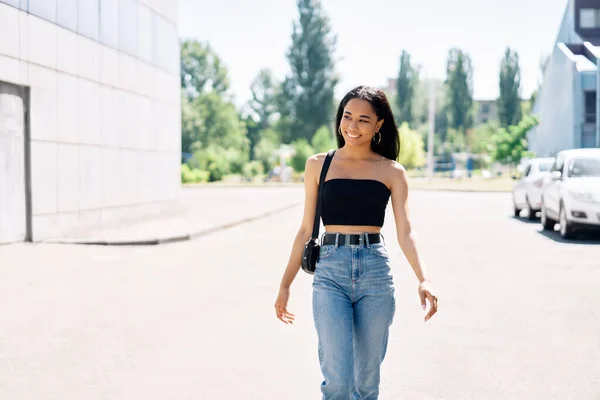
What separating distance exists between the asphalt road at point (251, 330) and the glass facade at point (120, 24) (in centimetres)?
596

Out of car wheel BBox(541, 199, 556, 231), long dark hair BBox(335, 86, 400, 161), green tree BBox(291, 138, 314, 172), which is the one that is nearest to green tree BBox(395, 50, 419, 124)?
green tree BBox(291, 138, 314, 172)

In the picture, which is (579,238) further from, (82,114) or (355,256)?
(355,256)

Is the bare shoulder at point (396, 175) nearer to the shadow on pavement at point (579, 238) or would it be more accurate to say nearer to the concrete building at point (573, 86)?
the shadow on pavement at point (579, 238)

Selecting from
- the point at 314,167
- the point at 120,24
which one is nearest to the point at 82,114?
the point at 120,24

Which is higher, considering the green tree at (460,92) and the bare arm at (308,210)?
the green tree at (460,92)

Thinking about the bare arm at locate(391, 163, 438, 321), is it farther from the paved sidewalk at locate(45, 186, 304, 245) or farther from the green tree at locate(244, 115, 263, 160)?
the green tree at locate(244, 115, 263, 160)

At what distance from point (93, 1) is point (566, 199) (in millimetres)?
11608

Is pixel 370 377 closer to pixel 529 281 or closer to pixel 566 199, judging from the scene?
pixel 529 281

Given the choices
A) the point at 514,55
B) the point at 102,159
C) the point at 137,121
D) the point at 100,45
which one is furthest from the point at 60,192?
the point at 514,55

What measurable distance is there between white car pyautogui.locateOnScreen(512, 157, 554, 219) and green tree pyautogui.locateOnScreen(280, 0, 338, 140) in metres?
65.8

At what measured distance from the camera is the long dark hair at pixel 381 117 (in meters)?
3.68

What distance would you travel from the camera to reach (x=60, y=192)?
17.3m

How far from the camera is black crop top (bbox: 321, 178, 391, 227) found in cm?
357

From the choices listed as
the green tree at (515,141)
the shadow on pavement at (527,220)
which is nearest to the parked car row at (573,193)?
the shadow on pavement at (527,220)
